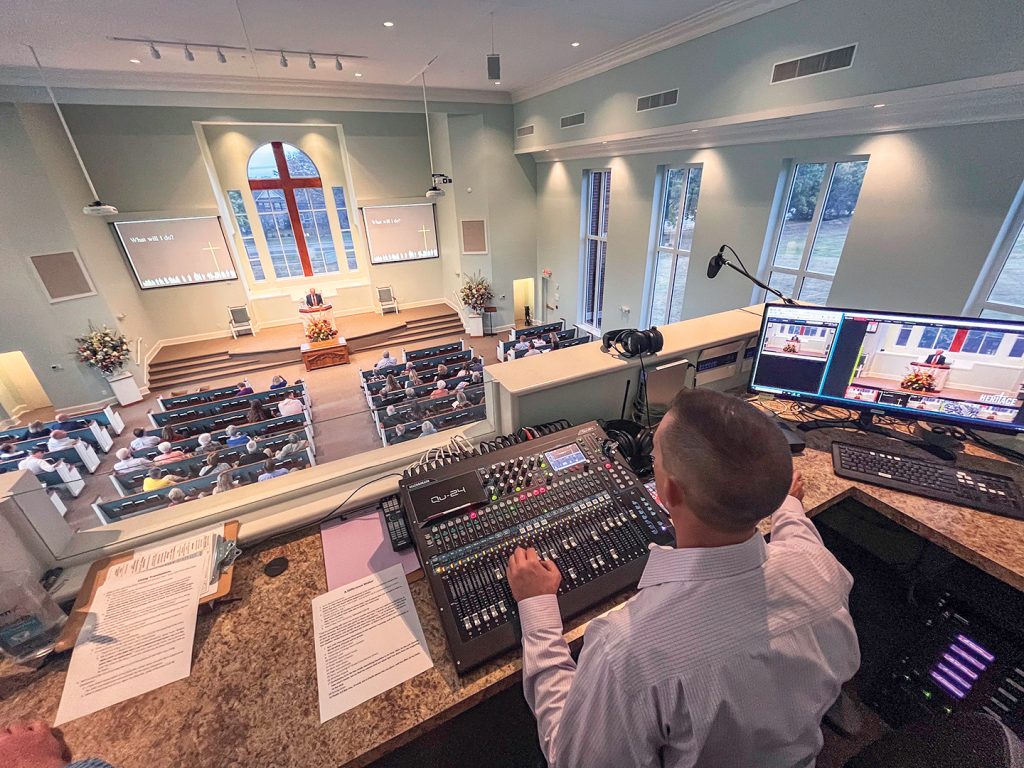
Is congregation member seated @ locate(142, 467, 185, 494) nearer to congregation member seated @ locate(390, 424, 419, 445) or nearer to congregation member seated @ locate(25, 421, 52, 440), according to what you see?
congregation member seated @ locate(390, 424, 419, 445)

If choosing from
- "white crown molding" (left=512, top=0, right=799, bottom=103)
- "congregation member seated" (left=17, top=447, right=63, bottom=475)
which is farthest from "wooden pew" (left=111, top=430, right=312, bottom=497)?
"white crown molding" (left=512, top=0, right=799, bottom=103)

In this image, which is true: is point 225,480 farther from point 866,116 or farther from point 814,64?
point 866,116

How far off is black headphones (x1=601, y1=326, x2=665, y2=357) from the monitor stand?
72cm

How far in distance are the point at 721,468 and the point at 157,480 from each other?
528 cm

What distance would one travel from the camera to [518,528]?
1.04 metres

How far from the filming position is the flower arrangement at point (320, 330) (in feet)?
26.1

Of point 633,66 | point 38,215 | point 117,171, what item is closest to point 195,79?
point 117,171

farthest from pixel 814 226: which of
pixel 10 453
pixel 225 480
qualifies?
pixel 10 453

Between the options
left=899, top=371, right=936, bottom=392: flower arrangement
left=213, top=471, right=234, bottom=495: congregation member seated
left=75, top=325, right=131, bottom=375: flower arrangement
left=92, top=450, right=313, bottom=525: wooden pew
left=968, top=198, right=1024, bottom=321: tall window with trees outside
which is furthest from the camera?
left=75, top=325, right=131, bottom=375: flower arrangement

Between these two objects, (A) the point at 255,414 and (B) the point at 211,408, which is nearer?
(A) the point at 255,414

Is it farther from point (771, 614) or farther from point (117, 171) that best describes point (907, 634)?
point (117, 171)

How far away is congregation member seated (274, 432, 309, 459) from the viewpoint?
176 inches

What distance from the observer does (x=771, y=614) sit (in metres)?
0.66

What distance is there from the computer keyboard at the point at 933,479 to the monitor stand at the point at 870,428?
110 millimetres
